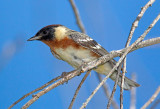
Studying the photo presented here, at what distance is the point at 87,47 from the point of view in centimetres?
341

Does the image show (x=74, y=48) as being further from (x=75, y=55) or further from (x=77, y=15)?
(x=77, y=15)

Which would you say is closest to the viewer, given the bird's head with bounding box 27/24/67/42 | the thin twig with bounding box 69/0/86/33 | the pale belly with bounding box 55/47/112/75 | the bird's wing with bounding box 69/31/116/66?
the thin twig with bounding box 69/0/86/33

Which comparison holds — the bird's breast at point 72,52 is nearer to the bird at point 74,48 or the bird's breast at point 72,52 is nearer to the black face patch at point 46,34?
the bird at point 74,48

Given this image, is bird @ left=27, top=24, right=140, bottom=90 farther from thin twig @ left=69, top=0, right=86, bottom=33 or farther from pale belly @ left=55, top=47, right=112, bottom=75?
thin twig @ left=69, top=0, right=86, bottom=33

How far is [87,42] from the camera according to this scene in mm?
3477

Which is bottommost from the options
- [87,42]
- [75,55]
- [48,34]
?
[75,55]

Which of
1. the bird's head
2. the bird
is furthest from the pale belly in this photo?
the bird's head

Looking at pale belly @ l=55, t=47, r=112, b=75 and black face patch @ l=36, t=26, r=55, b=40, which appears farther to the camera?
black face patch @ l=36, t=26, r=55, b=40

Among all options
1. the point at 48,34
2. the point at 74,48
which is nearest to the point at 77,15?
the point at 74,48

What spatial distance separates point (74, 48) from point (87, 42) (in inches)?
9.2

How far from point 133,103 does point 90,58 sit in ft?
4.00

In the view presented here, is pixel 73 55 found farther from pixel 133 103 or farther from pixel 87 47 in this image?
pixel 133 103

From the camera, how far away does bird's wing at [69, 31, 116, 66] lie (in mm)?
3402

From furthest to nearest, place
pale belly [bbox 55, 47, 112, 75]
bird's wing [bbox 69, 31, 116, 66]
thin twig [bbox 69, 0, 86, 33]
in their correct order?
bird's wing [bbox 69, 31, 116, 66]
pale belly [bbox 55, 47, 112, 75]
thin twig [bbox 69, 0, 86, 33]
